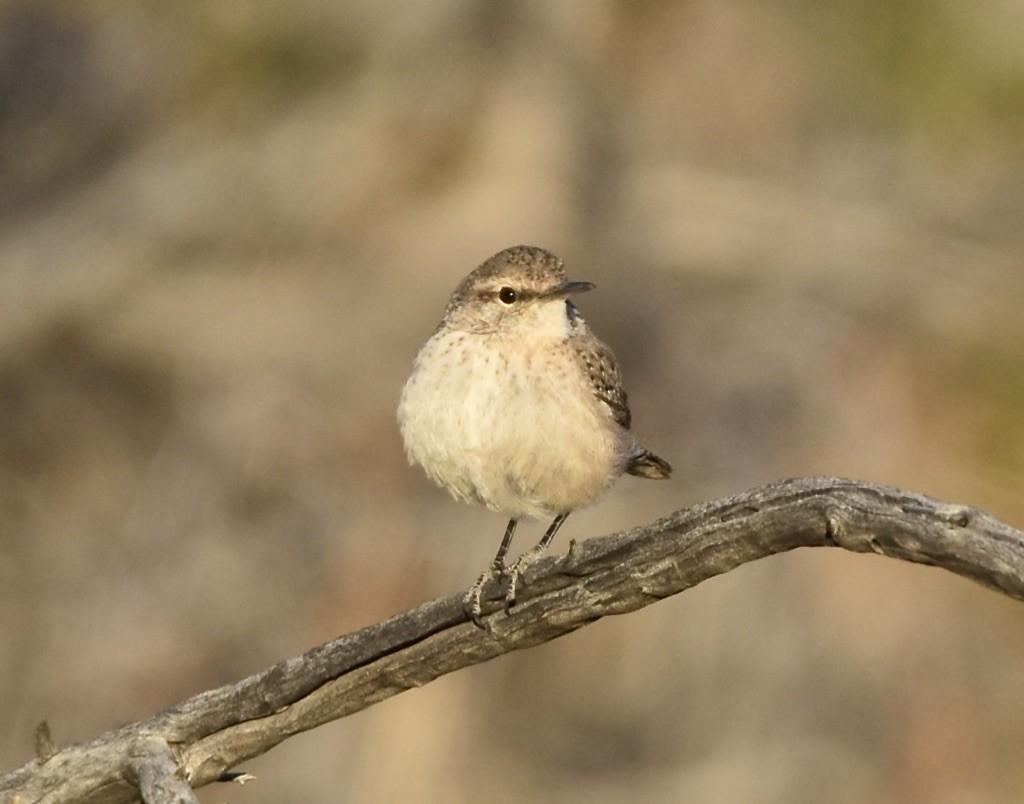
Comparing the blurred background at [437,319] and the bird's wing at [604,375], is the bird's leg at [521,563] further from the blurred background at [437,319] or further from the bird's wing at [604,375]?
the blurred background at [437,319]

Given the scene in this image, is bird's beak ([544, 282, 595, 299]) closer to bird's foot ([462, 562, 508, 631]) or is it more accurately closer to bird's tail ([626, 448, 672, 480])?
bird's tail ([626, 448, 672, 480])

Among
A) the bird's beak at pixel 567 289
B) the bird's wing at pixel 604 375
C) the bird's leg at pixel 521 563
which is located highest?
the bird's beak at pixel 567 289

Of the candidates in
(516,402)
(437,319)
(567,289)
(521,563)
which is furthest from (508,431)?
(437,319)

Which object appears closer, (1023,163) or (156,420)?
(156,420)

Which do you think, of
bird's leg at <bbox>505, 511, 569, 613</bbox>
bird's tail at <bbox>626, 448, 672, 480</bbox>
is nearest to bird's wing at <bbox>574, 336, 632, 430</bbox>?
bird's tail at <bbox>626, 448, 672, 480</bbox>

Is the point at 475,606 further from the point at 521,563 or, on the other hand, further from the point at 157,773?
the point at 157,773

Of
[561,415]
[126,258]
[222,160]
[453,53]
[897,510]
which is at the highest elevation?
[453,53]

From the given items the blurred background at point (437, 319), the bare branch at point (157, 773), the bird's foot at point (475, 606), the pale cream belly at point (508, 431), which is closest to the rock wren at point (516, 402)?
the pale cream belly at point (508, 431)

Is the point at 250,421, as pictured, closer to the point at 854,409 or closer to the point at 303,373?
A: the point at 303,373

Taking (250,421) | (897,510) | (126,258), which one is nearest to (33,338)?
(126,258)
